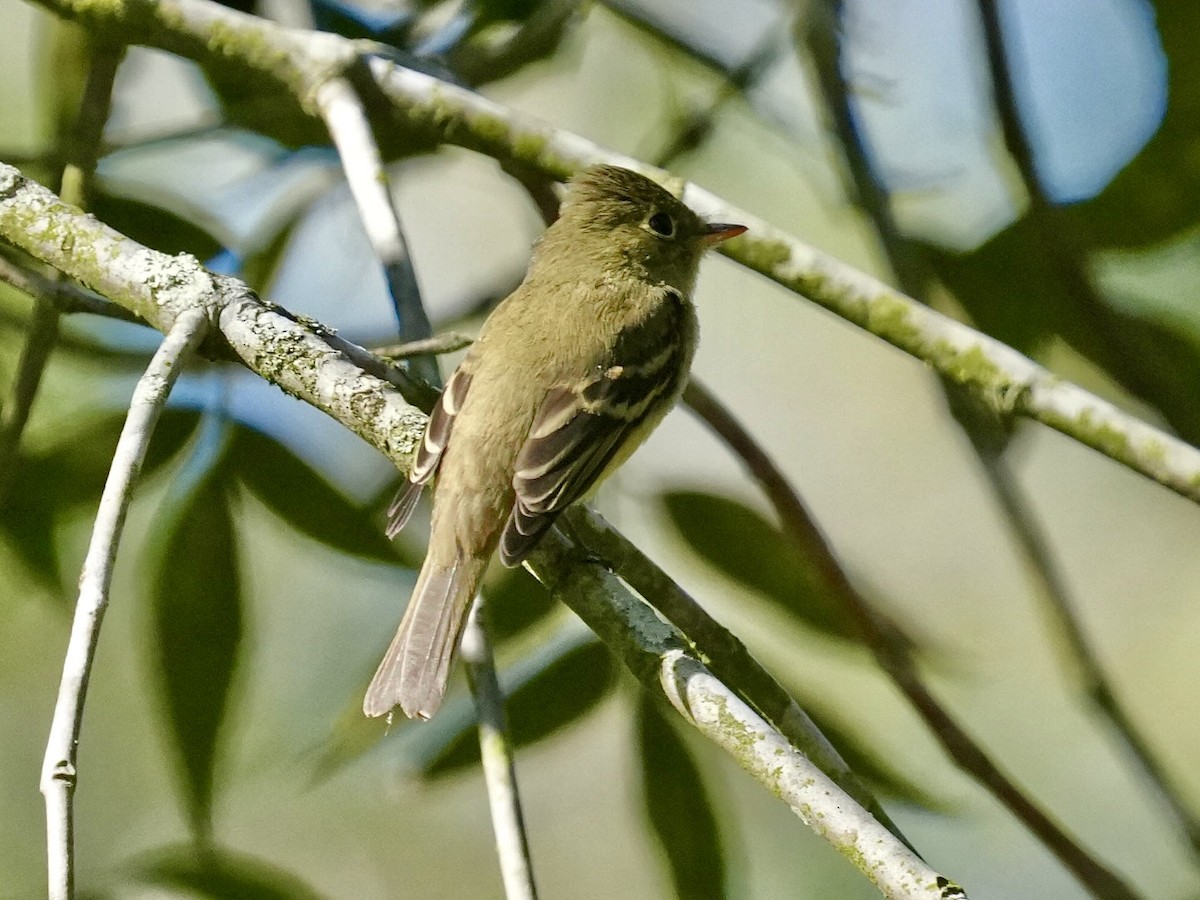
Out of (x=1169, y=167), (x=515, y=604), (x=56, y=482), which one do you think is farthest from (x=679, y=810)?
(x=1169, y=167)

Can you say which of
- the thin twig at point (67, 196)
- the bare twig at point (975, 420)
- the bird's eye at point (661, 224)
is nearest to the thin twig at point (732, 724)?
the bare twig at point (975, 420)

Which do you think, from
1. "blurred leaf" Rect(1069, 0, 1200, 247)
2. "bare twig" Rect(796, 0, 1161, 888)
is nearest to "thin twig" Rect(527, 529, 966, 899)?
"bare twig" Rect(796, 0, 1161, 888)

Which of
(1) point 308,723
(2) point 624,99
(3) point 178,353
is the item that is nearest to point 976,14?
(2) point 624,99

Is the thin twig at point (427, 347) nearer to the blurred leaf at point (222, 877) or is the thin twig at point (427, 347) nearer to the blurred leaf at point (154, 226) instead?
the blurred leaf at point (154, 226)

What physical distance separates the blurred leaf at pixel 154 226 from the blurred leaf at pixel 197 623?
0.65 metres

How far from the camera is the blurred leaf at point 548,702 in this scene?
2855 mm

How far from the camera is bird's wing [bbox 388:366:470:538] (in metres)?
2.69

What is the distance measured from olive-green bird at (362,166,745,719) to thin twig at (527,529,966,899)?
331 millimetres

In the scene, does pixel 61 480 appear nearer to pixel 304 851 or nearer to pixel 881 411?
pixel 304 851

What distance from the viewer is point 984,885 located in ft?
15.7

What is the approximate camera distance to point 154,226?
11.1 feet

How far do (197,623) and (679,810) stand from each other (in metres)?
1.07

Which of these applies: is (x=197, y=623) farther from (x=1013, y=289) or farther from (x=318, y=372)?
(x=1013, y=289)

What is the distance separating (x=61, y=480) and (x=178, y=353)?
1.01 m
